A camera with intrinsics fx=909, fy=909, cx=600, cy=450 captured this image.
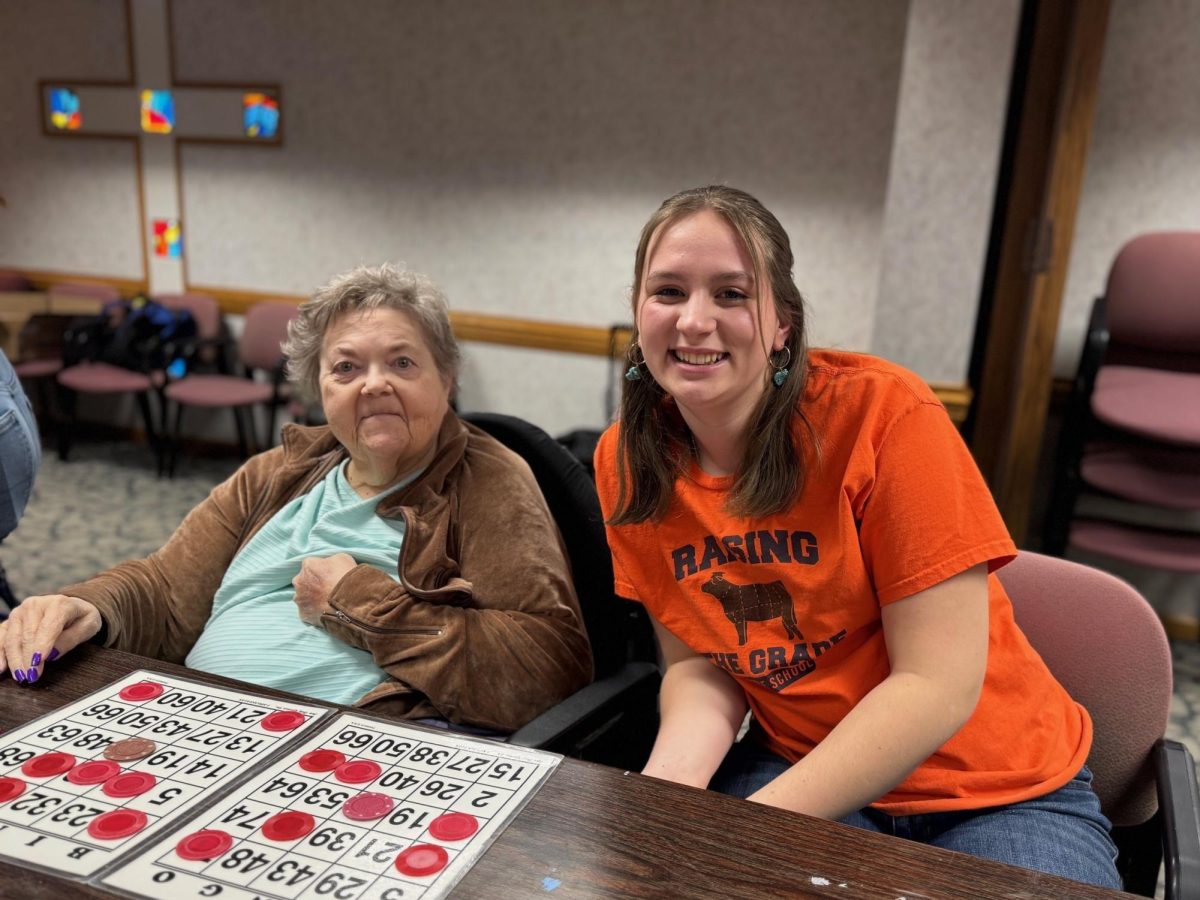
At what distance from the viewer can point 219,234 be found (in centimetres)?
529

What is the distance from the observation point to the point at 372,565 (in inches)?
59.1

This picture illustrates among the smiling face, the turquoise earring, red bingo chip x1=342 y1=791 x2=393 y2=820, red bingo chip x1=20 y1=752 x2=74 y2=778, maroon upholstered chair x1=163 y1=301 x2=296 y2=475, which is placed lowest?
maroon upholstered chair x1=163 y1=301 x2=296 y2=475

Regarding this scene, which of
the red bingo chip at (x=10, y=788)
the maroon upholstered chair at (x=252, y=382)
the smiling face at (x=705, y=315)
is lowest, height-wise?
the maroon upholstered chair at (x=252, y=382)

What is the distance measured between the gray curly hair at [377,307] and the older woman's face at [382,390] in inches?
0.7

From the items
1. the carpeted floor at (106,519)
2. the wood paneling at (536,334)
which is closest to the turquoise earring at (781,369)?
the carpeted floor at (106,519)

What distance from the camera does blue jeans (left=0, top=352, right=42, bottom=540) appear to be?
1.44m

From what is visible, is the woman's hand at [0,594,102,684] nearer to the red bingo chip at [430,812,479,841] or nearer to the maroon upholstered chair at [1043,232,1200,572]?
the red bingo chip at [430,812,479,841]

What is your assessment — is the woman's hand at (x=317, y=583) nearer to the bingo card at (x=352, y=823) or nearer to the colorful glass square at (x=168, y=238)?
the bingo card at (x=352, y=823)

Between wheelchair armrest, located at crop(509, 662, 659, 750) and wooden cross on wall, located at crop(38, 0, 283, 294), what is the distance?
14.7ft

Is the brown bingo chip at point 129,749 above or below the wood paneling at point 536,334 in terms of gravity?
above

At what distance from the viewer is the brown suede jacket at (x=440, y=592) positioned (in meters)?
1.36

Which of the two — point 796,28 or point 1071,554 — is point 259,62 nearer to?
point 796,28

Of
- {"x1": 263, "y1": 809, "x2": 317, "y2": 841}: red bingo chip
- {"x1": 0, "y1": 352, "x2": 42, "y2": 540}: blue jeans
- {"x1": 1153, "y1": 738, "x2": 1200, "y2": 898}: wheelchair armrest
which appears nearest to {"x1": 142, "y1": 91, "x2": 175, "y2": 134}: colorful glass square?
{"x1": 0, "y1": 352, "x2": 42, "y2": 540}: blue jeans

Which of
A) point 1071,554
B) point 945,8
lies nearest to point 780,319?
point 945,8
